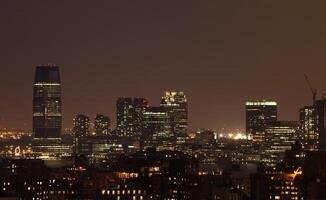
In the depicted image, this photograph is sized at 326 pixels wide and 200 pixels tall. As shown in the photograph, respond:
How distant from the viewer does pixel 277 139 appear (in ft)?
620

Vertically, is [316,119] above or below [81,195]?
above

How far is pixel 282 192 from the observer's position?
314 feet

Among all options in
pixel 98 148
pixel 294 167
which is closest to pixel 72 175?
pixel 294 167

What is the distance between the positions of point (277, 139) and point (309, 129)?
16.6m

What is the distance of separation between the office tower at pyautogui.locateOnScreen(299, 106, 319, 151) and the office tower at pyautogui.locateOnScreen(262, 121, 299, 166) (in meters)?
4.51

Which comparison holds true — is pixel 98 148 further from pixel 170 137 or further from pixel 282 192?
pixel 282 192

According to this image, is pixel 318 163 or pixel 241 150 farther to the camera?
pixel 241 150

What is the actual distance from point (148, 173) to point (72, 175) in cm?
729

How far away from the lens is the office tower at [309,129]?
168 metres

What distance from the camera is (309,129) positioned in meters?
173

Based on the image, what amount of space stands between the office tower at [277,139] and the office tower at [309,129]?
14.8 ft

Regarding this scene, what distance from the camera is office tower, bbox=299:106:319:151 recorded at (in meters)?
168

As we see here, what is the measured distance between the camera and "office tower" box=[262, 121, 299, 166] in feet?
593

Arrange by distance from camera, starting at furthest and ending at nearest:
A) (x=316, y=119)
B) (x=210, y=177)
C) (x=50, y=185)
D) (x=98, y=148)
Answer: (x=98, y=148) < (x=316, y=119) < (x=210, y=177) < (x=50, y=185)
